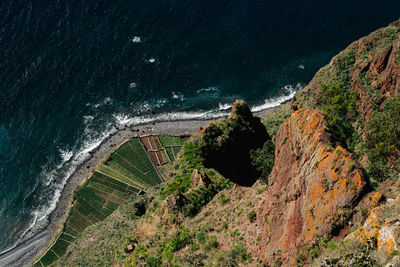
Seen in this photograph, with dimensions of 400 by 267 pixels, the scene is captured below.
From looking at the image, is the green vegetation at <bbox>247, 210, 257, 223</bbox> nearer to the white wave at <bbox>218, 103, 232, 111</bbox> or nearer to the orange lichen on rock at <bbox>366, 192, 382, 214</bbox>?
the orange lichen on rock at <bbox>366, 192, 382, 214</bbox>

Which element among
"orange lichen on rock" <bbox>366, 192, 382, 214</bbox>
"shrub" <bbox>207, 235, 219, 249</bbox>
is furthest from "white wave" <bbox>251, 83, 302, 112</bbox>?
"orange lichen on rock" <bbox>366, 192, 382, 214</bbox>

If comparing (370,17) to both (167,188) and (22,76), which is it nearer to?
(167,188)

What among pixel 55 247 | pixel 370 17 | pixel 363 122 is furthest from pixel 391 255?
pixel 370 17

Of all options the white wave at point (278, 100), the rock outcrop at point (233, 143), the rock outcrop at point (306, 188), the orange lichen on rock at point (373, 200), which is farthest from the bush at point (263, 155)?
the white wave at point (278, 100)

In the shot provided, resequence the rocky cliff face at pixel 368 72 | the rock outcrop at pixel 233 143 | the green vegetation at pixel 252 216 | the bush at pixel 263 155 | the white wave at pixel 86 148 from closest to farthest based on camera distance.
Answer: the green vegetation at pixel 252 216
the rocky cliff face at pixel 368 72
the bush at pixel 263 155
the rock outcrop at pixel 233 143
the white wave at pixel 86 148

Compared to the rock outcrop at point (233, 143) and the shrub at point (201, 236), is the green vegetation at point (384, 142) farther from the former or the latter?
the rock outcrop at point (233, 143)
